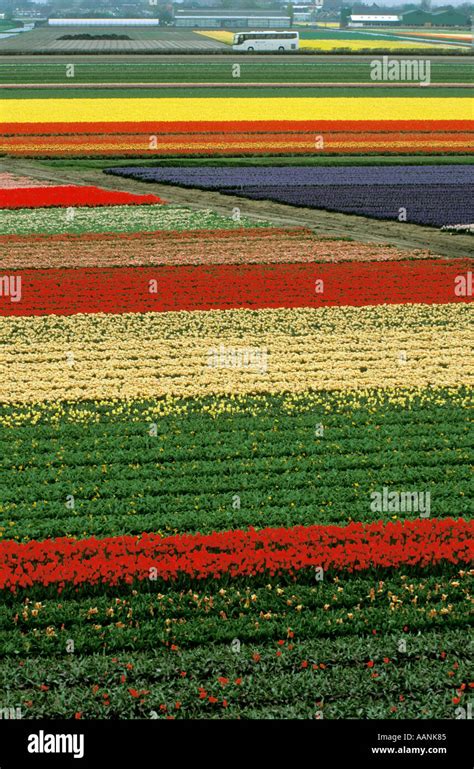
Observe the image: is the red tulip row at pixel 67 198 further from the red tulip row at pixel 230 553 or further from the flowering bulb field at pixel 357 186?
the red tulip row at pixel 230 553

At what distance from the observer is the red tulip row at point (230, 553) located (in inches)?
475

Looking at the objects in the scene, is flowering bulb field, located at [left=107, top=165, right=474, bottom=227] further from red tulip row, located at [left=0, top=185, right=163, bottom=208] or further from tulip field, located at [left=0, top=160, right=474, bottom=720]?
tulip field, located at [left=0, top=160, right=474, bottom=720]

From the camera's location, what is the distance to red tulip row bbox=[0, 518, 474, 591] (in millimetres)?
12055

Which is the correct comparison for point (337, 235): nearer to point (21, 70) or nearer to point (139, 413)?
point (139, 413)

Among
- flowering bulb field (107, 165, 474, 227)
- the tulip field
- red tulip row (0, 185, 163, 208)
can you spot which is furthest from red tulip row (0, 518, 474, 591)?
red tulip row (0, 185, 163, 208)

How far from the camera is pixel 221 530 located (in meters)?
13.3

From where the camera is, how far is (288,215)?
119ft

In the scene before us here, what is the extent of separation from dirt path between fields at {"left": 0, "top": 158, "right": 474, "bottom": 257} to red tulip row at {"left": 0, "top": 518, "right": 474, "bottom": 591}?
59.9 feet

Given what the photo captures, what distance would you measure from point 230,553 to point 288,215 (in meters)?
25.0

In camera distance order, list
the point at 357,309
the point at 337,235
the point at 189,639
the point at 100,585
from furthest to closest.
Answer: the point at 337,235
the point at 357,309
the point at 100,585
the point at 189,639

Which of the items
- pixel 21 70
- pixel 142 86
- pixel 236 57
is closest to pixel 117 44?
pixel 236 57

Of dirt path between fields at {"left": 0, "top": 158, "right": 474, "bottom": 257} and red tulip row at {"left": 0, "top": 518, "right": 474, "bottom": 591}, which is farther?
dirt path between fields at {"left": 0, "top": 158, "right": 474, "bottom": 257}

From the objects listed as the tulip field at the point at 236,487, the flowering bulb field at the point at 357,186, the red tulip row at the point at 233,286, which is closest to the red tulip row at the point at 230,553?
the tulip field at the point at 236,487
